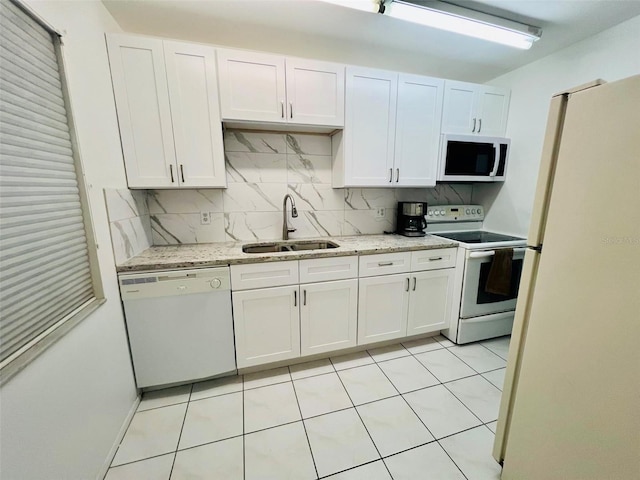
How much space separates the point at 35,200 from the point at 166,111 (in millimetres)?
988

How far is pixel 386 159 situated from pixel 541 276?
146 centimetres

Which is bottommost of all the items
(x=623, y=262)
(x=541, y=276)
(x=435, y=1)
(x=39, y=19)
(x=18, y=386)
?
(x=18, y=386)

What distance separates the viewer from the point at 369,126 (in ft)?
6.67

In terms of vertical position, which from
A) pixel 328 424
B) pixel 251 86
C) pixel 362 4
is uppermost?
pixel 362 4

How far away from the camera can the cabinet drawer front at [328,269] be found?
1.78 meters

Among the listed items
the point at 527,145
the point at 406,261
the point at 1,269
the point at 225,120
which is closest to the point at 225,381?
the point at 1,269

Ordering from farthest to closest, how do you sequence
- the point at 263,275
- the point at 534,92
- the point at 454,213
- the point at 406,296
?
the point at 454,213
the point at 534,92
the point at 406,296
the point at 263,275

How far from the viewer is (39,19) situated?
0.96m

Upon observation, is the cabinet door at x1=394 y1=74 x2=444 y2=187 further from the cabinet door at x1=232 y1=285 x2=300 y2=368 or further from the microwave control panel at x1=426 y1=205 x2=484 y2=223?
the cabinet door at x1=232 y1=285 x2=300 y2=368

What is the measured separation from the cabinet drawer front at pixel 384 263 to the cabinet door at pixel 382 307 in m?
0.05

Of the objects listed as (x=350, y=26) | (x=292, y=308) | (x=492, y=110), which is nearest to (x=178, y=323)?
(x=292, y=308)

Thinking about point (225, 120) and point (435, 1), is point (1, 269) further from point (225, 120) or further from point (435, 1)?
point (435, 1)

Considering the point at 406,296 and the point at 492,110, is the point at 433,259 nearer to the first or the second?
the point at 406,296

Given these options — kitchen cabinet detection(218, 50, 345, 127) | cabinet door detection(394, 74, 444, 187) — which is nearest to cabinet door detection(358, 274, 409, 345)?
cabinet door detection(394, 74, 444, 187)
